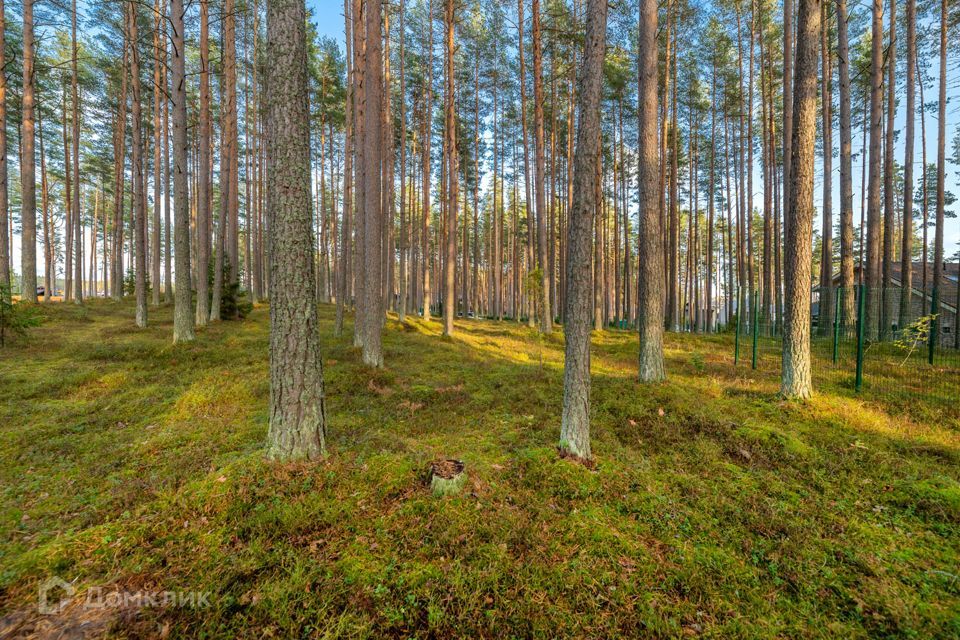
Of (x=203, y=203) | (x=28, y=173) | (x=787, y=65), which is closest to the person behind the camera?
(x=787, y=65)

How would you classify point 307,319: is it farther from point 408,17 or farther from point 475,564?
point 408,17

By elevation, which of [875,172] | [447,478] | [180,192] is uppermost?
[875,172]

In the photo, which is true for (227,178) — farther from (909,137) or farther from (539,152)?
(909,137)

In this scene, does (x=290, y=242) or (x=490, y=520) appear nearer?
(x=490, y=520)

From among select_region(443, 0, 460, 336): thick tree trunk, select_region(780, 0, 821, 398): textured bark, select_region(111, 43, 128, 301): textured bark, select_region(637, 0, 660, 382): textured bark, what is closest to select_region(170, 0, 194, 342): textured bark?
select_region(111, 43, 128, 301): textured bark

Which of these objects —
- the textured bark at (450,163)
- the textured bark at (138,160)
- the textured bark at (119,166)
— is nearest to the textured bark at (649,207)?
the textured bark at (450,163)

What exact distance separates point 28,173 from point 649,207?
22.4 meters

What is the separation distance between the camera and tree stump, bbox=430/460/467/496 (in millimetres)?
3615

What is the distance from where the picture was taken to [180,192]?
1045cm

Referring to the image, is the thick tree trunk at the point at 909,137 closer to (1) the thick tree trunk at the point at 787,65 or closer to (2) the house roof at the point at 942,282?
(2) the house roof at the point at 942,282

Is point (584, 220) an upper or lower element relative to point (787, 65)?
lower

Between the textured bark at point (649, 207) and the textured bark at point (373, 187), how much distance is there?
611cm

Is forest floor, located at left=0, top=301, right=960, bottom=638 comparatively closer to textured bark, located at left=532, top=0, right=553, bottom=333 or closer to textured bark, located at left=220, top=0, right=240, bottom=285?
textured bark, located at left=532, top=0, right=553, bottom=333

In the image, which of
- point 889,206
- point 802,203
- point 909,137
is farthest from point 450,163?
point 909,137
